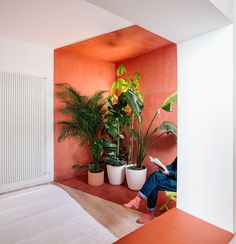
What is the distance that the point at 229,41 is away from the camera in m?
0.78

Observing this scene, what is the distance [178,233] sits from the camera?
801 mm

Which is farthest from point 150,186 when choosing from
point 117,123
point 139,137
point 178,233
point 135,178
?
point 178,233

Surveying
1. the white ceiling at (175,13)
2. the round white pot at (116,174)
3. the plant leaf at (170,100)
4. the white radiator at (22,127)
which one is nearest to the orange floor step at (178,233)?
the white ceiling at (175,13)

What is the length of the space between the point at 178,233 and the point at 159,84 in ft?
9.43

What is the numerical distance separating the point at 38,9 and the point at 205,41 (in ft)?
6.79

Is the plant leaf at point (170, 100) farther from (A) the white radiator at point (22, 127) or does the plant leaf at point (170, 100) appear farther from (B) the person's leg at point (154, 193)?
(A) the white radiator at point (22, 127)

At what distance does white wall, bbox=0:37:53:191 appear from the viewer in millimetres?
2980

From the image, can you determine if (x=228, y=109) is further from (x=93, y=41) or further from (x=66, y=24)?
(x=93, y=41)

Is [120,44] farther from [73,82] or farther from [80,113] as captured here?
[80,113]

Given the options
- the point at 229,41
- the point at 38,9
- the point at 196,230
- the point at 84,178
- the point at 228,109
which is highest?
the point at 38,9

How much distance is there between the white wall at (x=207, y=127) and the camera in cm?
79

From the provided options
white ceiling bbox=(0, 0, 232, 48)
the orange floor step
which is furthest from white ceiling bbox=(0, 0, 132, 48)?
the orange floor step

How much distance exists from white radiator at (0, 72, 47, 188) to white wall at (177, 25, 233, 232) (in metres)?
2.90

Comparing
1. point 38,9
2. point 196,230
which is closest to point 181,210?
point 196,230
